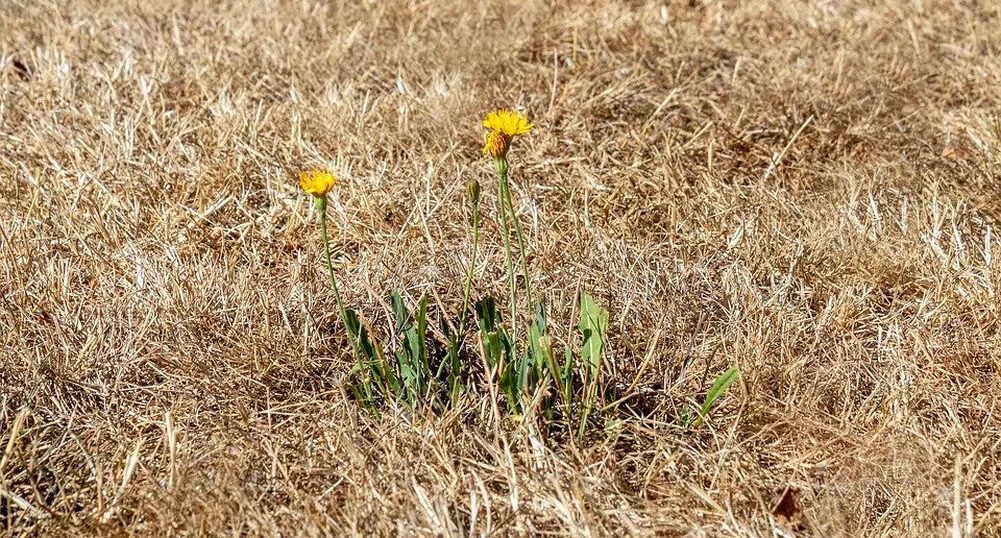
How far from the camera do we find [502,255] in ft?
7.50

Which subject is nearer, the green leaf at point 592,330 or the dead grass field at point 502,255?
the dead grass field at point 502,255

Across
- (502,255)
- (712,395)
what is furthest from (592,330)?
(502,255)

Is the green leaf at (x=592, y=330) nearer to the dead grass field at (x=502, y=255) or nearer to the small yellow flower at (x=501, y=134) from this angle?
the dead grass field at (x=502, y=255)

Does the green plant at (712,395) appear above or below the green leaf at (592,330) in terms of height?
below

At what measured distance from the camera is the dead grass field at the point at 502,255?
5.41 feet

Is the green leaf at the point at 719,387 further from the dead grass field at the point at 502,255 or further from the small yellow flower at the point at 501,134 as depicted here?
the small yellow flower at the point at 501,134

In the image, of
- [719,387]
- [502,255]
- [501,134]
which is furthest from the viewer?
[502,255]

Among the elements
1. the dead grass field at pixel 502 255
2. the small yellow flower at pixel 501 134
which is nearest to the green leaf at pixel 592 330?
the dead grass field at pixel 502 255

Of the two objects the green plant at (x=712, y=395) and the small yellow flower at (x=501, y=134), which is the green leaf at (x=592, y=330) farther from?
the small yellow flower at (x=501, y=134)

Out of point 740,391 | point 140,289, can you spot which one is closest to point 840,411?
point 740,391

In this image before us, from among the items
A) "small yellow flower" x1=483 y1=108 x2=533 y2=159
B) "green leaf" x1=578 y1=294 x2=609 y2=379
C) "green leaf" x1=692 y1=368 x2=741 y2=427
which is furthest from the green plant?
"small yellow flower" x1=483 y1=108 x2=533 y2=159

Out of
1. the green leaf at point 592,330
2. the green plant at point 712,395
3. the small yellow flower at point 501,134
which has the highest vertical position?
the small yellow flower at point 501,134

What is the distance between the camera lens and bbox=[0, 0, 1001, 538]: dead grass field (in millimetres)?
1650

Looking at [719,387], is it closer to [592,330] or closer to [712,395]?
[712,395]
